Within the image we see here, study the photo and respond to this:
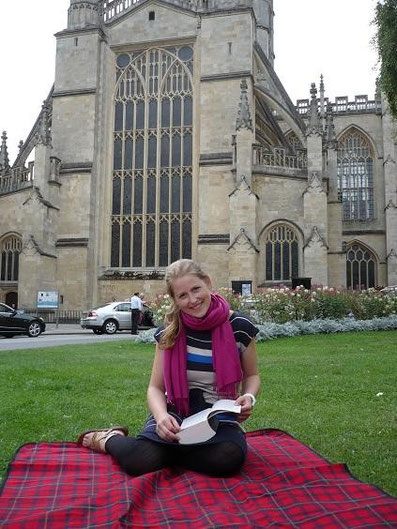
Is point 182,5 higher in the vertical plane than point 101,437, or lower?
higher

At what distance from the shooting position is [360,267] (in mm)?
32500

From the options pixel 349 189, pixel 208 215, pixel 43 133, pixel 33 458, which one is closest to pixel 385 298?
pixel 208 215

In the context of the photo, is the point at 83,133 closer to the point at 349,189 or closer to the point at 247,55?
the point at 247,55

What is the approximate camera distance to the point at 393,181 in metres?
32.0

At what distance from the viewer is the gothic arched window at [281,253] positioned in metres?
24.4

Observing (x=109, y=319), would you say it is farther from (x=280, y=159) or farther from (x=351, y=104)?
(x=351, y=104)

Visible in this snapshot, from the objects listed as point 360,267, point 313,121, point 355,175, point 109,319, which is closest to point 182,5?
point 313,121

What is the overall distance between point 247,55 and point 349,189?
13181 millimetres

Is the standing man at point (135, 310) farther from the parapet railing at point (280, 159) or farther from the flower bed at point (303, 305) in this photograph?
the parapet railing at point (280, 159)

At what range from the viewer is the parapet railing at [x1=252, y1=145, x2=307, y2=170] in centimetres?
2488

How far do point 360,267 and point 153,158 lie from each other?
14067mm

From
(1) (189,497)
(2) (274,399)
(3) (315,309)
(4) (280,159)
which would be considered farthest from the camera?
(4) (280,159)

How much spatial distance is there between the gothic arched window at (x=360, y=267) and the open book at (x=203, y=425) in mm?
30335

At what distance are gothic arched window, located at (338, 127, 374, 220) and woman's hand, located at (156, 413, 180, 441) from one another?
108 feet
